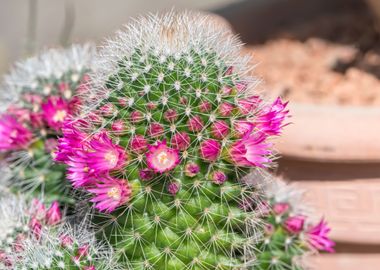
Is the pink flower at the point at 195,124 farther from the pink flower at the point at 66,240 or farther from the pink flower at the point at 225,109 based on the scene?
the pink flower at the point at 66,240

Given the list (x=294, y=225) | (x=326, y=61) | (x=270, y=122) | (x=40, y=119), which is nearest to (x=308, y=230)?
(x=294, y=225)

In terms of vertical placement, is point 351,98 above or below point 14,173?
above

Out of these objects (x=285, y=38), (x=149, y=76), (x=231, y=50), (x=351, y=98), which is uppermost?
(x=285, y=38)

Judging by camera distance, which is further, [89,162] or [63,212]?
[63,212]

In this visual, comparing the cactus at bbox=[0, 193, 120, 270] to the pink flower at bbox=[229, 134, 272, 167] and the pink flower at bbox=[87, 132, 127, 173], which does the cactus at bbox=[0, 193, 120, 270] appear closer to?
the pink flower at bbox=[87, 132, 127, 173]

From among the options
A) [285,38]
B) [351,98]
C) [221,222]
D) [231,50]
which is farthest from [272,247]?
[285,38]

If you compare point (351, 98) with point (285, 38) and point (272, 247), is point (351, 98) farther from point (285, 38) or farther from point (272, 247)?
point (272, 247)

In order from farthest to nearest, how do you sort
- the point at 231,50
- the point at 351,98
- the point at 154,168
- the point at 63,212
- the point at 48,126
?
Result: 1. the point at 351,98
2. the point at 48,126
3. the point at 63,212
4. the point at 231,50
5. the point at 154,168
